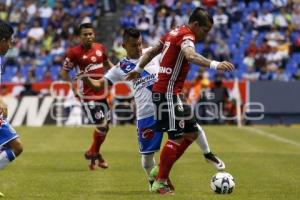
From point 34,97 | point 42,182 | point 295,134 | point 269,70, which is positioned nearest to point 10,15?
point 34,97

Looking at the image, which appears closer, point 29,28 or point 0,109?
point 0,109

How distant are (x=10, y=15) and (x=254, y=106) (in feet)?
45.5

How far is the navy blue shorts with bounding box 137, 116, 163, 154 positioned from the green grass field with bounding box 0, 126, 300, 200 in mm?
613

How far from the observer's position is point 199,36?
11.2 m

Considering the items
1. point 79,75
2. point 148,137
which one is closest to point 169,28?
point 79,75

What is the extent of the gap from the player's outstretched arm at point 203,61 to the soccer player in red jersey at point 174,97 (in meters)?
0.25

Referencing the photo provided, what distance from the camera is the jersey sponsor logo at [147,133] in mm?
12117

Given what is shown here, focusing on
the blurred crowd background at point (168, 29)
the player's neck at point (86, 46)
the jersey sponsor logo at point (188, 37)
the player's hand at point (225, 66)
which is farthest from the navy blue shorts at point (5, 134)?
the blurred crowd background at point (168, 29)

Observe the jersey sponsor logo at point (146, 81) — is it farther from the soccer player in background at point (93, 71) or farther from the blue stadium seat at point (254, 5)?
the blue stadium seat at point (254, 5)

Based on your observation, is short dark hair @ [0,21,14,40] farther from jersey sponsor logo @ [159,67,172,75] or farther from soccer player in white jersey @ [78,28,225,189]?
jersey sponsor logo @ [159,67,172,75]

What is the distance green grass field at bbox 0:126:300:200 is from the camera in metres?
11.5

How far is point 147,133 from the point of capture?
39.9 feet

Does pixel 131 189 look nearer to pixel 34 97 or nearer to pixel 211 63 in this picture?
pixel 211 63

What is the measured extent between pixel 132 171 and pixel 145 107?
10.4ft
